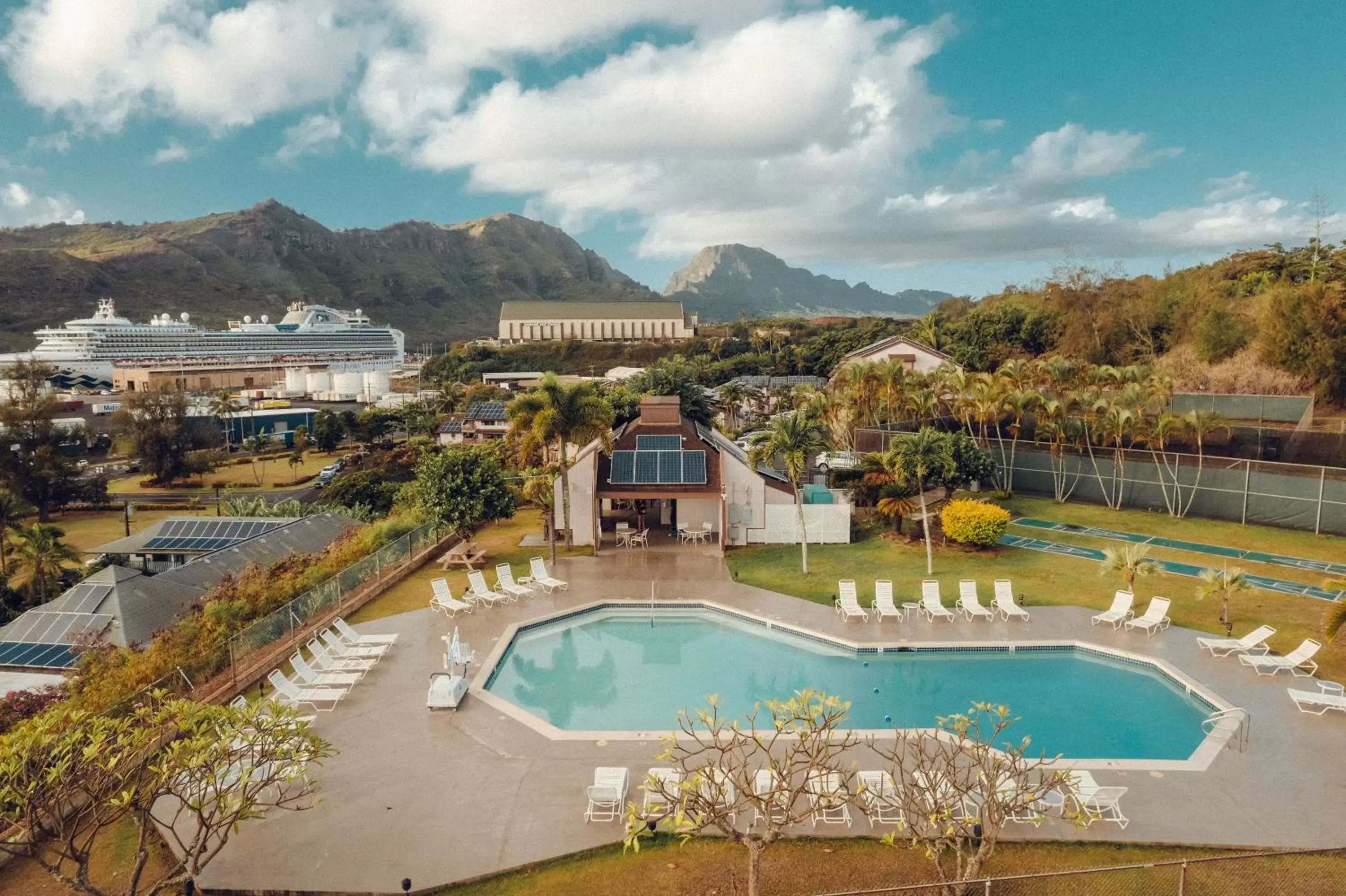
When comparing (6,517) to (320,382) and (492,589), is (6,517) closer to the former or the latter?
(492,589)

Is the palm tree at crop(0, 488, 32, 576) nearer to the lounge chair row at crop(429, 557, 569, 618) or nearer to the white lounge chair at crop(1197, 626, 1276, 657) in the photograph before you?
the lounge chair row at crop(429, 557, 569, 618)

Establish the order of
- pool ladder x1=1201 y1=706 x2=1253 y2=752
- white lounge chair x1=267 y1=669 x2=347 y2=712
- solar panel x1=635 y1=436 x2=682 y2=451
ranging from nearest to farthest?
1. pool ladder x1=1201 y1=706 x2=1253 y2=752
2. white lounge chair x1=267 y1=669 x2=347 y2=712
3. solar panel x1=635 y1=436 x2=682 y2=451

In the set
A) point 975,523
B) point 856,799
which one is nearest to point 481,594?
point 856,799

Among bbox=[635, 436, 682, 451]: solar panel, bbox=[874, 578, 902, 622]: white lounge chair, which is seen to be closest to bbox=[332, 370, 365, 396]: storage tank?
bbox=[635, 436, 682, 451]: solar panel

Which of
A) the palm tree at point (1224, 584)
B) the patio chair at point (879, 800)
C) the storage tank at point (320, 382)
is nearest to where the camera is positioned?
the patio chair at point (879, 800)

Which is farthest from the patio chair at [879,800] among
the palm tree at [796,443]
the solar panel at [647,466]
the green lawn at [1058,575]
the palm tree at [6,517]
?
the palm tree at [6,517]

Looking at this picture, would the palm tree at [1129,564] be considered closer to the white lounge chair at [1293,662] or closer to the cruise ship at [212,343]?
the white lounge chair at [1293,662]

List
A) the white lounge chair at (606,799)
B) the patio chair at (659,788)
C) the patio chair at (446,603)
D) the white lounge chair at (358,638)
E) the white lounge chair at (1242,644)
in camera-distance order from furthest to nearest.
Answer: the patio chair at (446,603) < the white lounge chair at (358,638) < the white lounge chair at (1242,644) < the white lounge chair at (606,799) < the patio chair at (659,788)
